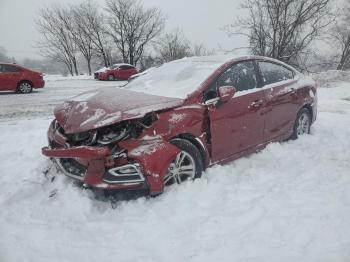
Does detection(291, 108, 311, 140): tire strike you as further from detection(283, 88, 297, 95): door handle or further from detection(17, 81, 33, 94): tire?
detection(17, 81, 33, 94): tire

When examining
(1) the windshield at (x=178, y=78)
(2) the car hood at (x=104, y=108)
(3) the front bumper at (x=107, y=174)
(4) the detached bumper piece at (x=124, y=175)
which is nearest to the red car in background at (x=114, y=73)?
(1) the windshield at (x=178, y=78)

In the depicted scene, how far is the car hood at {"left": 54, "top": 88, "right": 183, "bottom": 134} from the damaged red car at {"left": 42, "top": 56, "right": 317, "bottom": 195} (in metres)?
0.01

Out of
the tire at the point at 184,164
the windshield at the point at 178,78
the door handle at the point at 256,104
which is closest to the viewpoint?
the tire at the point at 184,164

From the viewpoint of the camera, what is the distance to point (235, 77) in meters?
4.36

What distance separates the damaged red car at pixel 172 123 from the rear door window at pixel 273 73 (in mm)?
22

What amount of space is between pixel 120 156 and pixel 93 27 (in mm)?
38144

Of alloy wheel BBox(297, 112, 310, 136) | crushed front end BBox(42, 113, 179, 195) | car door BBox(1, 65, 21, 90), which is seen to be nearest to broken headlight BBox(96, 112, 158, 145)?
crushed front end BBox(42, 113, 179, 195)

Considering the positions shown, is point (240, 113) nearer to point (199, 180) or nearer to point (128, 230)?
point (199, 180)

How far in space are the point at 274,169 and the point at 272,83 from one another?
142 cm

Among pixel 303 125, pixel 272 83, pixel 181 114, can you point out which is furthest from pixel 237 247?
pixel 303 125

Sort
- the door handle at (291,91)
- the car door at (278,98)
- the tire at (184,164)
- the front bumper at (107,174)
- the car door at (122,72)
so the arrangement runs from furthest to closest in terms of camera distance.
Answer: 1. the car door at (122,72)
2. the door handle at (291,91)
3. the car door at (278,98)
4. the tire at (184,164)
5. the front bumper at (107,174)

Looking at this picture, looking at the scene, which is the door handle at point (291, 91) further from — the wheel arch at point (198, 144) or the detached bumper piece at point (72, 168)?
the detached bumper piece at point (72, 168)

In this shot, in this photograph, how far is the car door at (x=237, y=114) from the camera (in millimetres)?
3920

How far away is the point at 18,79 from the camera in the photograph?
13.6 m
